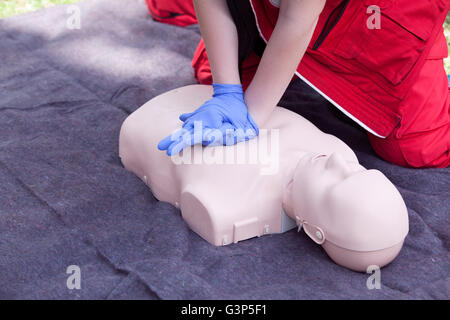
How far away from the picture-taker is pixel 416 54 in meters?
1.30

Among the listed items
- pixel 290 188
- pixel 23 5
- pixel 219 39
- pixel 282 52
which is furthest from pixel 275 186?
pixel 23 5

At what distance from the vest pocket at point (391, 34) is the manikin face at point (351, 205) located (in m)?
0.40

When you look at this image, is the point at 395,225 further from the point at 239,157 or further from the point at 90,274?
the point at 90,274

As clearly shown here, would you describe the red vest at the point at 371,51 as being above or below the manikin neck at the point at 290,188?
above

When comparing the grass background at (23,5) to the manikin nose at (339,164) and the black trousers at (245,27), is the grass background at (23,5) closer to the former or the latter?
the black trousers at (245,27)

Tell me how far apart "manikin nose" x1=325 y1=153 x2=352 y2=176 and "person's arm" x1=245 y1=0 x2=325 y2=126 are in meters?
0.25

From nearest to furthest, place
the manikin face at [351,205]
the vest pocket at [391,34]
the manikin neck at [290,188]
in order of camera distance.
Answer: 1. the manikin face at [351,205]
2. the manikin neck at [290,188]
3. the vest pocket at [391,34]

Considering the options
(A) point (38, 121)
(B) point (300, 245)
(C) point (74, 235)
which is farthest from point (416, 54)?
(A) point (38, 121)

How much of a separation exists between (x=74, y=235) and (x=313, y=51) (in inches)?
28.9

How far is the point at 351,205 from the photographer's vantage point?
971mm

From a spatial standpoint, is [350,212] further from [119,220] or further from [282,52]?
[119,220]

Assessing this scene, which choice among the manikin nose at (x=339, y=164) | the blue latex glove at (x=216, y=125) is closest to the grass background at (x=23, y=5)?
the blue latex glove at (x=216, y=125)

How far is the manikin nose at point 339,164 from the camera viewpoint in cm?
103

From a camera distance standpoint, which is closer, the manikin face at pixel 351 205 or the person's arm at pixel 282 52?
the manikin face at pixel 351 205
